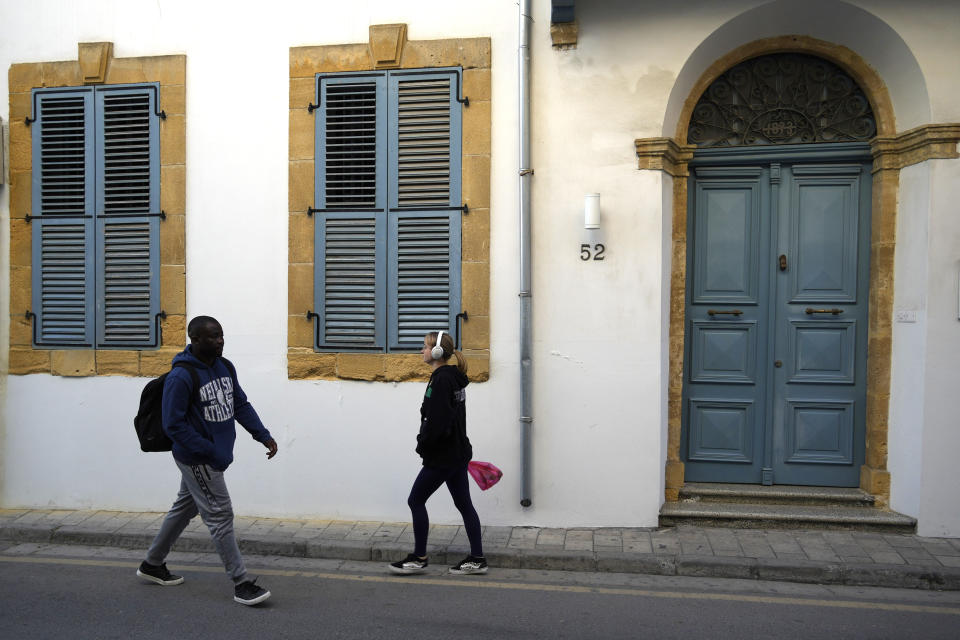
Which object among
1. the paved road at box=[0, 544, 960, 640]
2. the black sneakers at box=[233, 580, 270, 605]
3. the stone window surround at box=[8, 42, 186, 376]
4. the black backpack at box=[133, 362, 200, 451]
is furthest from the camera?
the stone window surround at box=[8, 42, 186, 376]

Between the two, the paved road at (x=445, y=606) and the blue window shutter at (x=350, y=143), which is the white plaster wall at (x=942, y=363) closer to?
the paved road at (x=445, y=606)

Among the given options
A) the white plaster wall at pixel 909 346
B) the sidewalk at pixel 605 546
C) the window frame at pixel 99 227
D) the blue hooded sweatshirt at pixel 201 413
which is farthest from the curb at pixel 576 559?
the window frame at pixel 99 227

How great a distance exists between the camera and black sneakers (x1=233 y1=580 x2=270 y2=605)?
500 centimetres

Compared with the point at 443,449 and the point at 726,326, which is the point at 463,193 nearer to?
the point at 443,449

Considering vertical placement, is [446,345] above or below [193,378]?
above

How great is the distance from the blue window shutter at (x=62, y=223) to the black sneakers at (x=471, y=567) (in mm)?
4065

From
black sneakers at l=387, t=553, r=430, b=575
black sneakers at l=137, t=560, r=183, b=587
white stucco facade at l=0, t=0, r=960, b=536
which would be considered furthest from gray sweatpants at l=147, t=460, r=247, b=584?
white stucco facade at l=0, t=0, r=960, b=536

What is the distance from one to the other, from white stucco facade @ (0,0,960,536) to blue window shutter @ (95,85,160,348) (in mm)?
356

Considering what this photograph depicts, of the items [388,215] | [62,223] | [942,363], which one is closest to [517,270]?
[388,215]

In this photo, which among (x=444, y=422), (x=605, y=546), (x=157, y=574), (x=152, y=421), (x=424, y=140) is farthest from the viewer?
(x=424, y=140)

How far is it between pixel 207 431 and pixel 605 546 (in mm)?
3017

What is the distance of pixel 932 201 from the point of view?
20.4 ft

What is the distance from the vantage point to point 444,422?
17.5 feet

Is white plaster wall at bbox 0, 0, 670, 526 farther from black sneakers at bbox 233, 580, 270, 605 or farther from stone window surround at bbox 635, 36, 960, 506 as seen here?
black sneakers at bbox 233, 580, 270, 605
